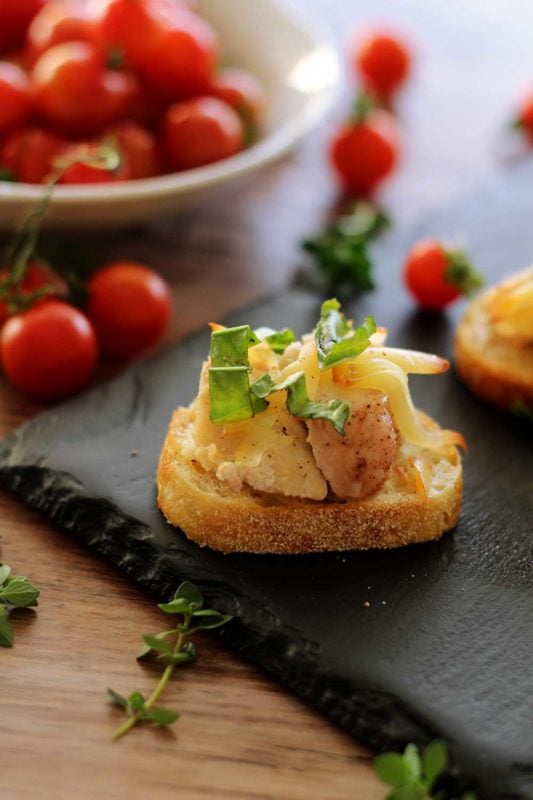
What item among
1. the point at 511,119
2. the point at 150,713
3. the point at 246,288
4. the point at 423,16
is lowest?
the point at 150,713

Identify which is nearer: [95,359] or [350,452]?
[350,452]

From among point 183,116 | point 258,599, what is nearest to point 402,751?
point 258,599

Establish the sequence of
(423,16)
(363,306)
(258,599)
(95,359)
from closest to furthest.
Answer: (258,599)
(95,359)
(363,306)
(423,16)

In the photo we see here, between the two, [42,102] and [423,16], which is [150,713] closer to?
[42,102]

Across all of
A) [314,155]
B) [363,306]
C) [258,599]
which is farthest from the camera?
[314,155]

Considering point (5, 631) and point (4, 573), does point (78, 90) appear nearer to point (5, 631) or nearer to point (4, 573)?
point (4, 573)

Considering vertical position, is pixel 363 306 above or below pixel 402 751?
above

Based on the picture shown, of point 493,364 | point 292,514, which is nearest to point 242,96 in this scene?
point 493,364
